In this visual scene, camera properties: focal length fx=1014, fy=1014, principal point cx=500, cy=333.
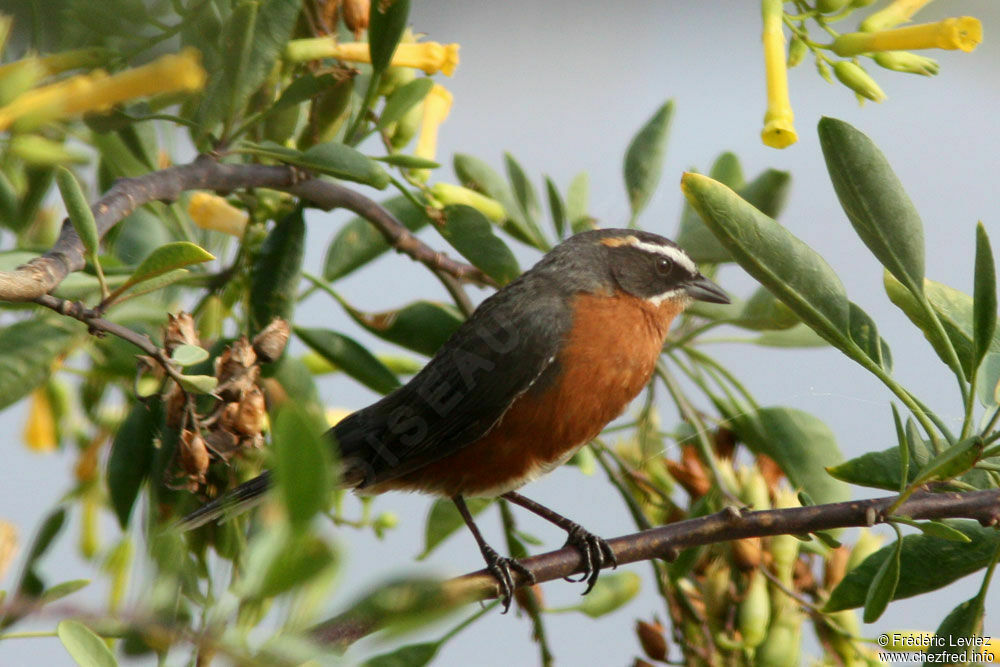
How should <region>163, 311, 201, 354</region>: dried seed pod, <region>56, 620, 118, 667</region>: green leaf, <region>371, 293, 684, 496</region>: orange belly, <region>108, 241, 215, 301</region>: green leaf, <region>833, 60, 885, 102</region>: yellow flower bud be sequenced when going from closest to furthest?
<region>56, 620, 118, 667</region>: green leaf → <region>108, 241, 215, 301</region>: green leaf → <region>163, 311, 201, 354</region>: dried seed pod → <region>833, 60, 885, 102</region>: yellow flower bud → <region>371, 293, 684, 496</region>: orange belly

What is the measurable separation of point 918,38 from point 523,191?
1.21 metres

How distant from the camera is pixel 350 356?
2713 millimetres

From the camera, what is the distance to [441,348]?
296cm

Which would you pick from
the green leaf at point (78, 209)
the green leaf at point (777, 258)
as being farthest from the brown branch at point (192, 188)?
the green leaf at point (777, 258)

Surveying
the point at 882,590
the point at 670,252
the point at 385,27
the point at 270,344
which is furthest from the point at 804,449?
the point at 385,27

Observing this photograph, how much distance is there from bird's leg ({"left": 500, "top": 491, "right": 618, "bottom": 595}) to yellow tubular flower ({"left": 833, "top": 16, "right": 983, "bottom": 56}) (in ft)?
4.65

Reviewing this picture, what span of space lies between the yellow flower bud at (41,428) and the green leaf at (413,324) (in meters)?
1.16

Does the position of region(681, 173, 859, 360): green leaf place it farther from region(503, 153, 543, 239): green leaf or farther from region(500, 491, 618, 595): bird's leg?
region(503, 153, 543, 239): green leaf

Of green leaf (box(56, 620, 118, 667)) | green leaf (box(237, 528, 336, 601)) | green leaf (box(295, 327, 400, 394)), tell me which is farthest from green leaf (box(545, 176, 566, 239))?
green leaf (box(237, 528, 336, 601))

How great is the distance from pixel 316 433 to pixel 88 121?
74.5 inches

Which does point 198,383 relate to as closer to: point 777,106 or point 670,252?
point 777,106

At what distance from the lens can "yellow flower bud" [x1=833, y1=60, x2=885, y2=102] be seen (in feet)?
7.32

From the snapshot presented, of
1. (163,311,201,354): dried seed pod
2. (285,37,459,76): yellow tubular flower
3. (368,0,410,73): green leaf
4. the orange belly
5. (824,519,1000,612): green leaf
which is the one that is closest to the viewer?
(163,311,201,354): dried seed pod

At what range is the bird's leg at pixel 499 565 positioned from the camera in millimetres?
2719
